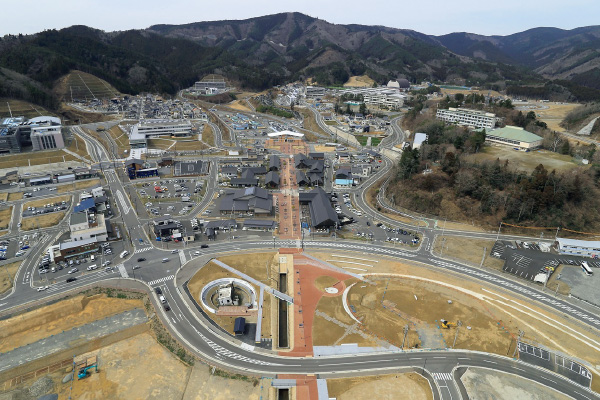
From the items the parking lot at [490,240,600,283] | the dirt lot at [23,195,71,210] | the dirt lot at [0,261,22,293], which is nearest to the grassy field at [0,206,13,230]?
the dirt lot at [23,195,71,210]

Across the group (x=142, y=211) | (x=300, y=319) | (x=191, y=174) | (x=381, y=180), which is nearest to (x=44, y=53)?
(x=191, y=174)

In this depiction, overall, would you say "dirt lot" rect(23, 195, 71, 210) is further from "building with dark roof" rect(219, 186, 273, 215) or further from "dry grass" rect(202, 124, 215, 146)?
"dry grass" rect(202, 124, 215, 146)

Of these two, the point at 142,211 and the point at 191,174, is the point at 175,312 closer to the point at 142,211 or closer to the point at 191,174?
the point at 142,211

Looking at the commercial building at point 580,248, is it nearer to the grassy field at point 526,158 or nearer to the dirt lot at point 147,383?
the grassy field at point 526,158

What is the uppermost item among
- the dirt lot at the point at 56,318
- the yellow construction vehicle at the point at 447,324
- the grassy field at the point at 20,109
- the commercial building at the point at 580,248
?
the grassy field at the point at 20,109

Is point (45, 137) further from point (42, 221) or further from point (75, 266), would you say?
point (75, 266)

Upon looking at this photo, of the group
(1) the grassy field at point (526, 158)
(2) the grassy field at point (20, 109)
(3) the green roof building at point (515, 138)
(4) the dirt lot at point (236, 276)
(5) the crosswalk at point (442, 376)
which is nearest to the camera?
(5) the crosswalk at point (442, 376)

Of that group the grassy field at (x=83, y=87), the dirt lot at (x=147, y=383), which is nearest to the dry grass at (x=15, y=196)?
the dirt lot at (x=147, y=383)
